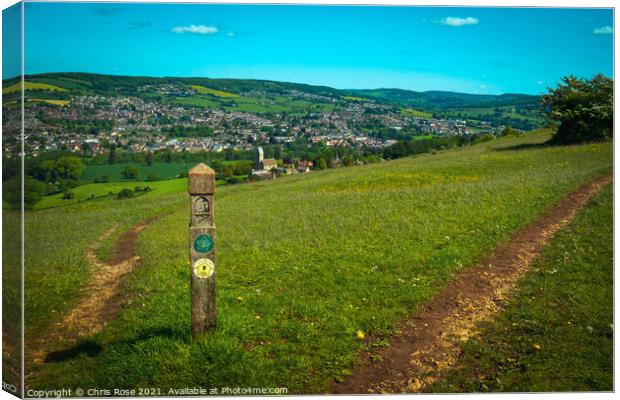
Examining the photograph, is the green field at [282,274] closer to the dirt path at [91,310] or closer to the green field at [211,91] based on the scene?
the dirt path at [91,310]

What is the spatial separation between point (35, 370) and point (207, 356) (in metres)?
2.46

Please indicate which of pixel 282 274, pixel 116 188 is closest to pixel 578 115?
pixel 282 274

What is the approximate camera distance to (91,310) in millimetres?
9047

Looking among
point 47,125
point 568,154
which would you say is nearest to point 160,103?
point 47,125

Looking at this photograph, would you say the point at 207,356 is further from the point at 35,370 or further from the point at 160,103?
the point at 160,103

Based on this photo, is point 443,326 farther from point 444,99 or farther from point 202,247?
point 444,99

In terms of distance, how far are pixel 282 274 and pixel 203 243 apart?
4.08 meters

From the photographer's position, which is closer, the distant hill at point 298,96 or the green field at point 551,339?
the green field at point 551,339

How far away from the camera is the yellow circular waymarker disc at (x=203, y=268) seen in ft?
21.4

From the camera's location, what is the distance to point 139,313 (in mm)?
8250

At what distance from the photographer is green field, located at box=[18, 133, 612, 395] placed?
6.39m

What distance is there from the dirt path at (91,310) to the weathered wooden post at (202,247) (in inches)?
87.3

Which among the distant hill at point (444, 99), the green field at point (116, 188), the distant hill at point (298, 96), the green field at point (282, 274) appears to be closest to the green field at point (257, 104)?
the distant hill at point (298, 96)

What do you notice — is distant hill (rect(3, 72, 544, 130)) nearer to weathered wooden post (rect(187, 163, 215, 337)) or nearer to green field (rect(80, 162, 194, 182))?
weathered wooden post (rect(187, 163, 215, 337))
